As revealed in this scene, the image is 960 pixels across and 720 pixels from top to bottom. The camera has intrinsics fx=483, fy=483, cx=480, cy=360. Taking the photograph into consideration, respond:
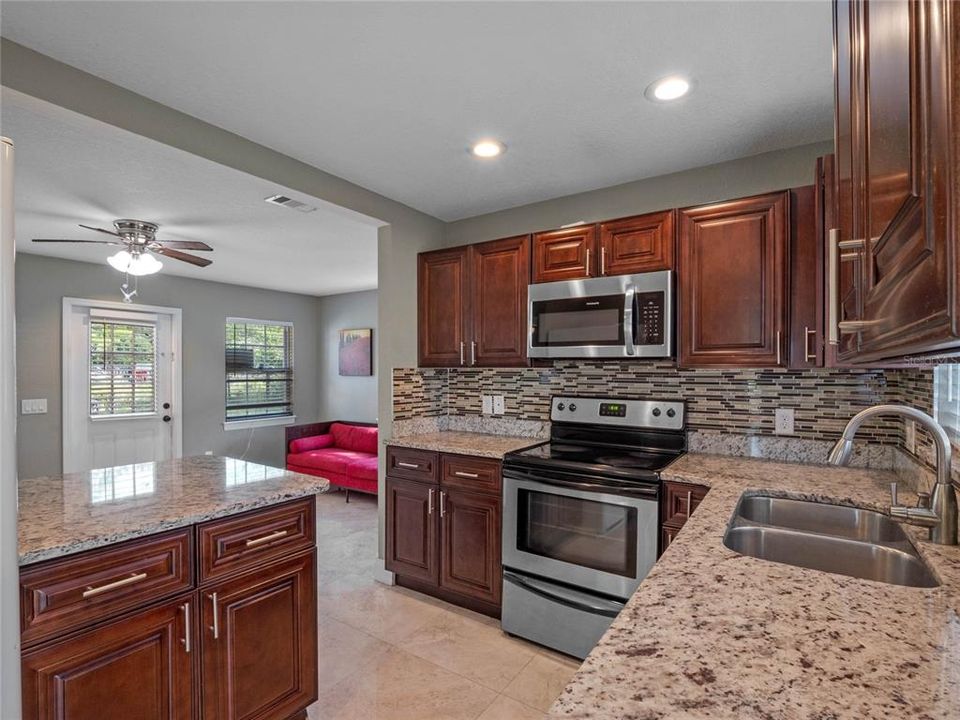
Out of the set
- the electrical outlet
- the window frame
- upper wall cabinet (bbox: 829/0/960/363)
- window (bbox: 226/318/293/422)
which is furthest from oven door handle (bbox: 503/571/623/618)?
window (bbox: 226/318/293/422)

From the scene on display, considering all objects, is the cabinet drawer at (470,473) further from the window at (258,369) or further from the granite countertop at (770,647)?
the window at (258,369)

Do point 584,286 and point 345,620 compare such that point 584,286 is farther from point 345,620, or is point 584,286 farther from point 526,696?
point 345,620

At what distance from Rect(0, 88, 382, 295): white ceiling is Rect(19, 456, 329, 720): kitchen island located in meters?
1.41

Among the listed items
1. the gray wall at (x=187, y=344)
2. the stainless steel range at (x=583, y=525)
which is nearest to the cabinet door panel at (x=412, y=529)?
the stainless steel range at (x=583, y=525)

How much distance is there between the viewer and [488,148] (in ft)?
7.77

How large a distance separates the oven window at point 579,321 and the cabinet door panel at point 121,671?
199 centimetres

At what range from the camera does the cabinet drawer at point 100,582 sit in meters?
1.19

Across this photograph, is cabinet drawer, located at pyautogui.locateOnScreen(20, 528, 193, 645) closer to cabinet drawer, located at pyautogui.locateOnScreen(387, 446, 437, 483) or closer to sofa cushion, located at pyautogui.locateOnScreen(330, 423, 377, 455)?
cabinet drawer, located at pyautogui.locateOnScreen(387, 446, 437, 483)

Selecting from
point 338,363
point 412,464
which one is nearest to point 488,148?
point 412,464

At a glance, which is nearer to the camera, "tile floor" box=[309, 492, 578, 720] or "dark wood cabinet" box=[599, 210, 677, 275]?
"tile floor" box=[309, 492, 578, 720]

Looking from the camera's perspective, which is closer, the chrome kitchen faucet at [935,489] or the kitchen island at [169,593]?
the chrome kitchen faucet at [935,489]

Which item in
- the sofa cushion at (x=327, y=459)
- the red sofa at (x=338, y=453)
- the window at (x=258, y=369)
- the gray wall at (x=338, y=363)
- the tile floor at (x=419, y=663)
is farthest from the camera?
the gray wall at (x=338, y=363)

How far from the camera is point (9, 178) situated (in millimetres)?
1055

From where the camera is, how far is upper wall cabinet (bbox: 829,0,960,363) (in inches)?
13.2
